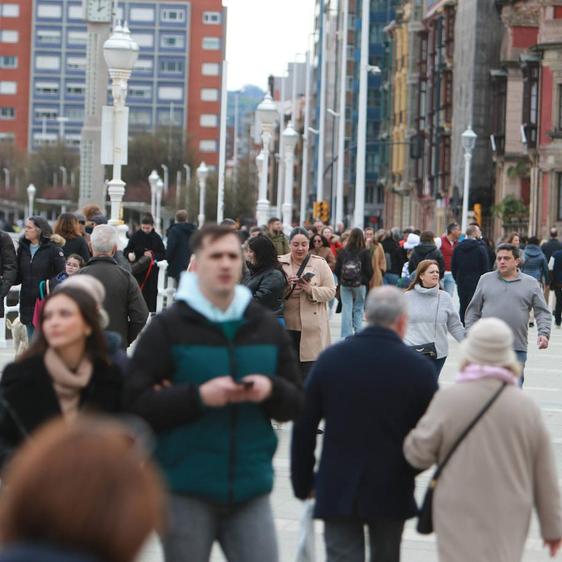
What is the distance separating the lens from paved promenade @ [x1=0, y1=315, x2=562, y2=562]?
893 cm

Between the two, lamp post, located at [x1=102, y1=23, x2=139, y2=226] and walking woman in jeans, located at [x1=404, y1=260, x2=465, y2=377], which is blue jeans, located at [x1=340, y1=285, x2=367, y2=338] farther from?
walking woman in jeans, located at [x1=404, y1=260, x2=465, y2=377]

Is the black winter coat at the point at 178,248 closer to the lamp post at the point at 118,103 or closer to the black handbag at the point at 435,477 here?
the lamp post at the point at 118,103

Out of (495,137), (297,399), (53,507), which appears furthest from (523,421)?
(495,137)

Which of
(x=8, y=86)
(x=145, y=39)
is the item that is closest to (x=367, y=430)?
(x=145, y=39)

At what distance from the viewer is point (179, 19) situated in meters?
188

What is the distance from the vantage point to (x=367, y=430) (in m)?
6.46

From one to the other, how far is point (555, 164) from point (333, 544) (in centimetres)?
5570

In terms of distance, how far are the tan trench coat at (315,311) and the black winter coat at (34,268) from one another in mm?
2420

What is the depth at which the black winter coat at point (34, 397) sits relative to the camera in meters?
5.93

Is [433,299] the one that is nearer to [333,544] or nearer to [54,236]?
[54,236]

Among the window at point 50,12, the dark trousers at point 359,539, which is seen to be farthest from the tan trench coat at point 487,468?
the window at point 50,12

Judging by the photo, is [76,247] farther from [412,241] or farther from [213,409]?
[412,241]

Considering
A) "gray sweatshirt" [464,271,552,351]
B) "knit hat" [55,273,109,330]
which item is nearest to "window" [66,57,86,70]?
"gray sweatshirt" [464,271,552,351]

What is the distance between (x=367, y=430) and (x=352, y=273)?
17.5 metres
